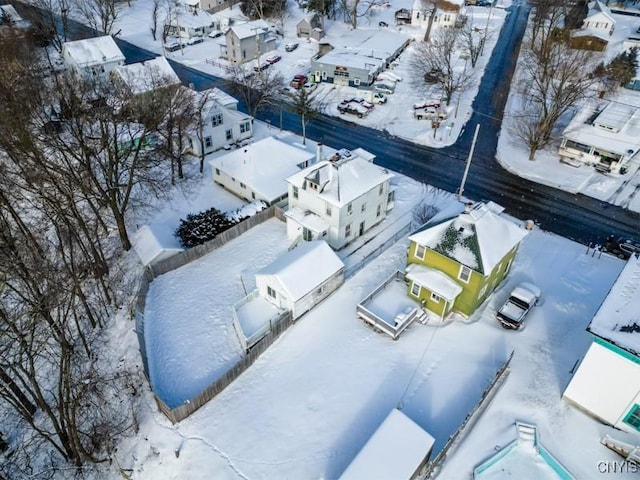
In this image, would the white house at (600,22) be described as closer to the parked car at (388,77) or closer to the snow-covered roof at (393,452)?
the parked car at (388,77)

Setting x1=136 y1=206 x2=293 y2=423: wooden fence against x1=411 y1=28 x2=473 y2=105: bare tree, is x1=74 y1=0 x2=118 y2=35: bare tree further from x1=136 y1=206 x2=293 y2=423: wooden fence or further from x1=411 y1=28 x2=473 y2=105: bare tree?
x1=136 y1=206 x2=293 y2=423: wooden fence

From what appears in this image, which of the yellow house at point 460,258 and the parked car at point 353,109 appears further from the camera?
the parked car at point 353,109

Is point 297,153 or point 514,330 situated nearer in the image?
point 514,330

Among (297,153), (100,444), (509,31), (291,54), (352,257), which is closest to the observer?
(100,444)

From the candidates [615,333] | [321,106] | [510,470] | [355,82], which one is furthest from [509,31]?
[510,470]

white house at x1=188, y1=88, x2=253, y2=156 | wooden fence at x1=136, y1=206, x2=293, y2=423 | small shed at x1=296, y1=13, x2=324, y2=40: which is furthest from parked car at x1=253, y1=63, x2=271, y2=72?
wooden fence at x1=136, y1=206, x2=293, y2=423

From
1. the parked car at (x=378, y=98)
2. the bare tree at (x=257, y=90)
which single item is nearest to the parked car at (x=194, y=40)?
the bare tree at (x=257, y=90)

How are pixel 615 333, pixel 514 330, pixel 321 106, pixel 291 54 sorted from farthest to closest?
pixel 291 54 → pixel 321 106 → pixel 514 330 → pixel 615 333

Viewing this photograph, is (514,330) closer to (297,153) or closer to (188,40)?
(297,153)
